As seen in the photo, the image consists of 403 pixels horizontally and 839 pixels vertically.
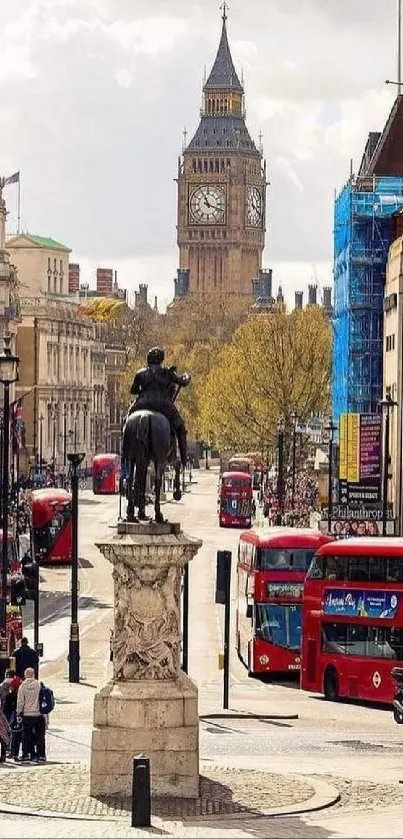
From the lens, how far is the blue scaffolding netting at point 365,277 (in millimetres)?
111750

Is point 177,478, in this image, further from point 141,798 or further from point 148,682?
point 141,798

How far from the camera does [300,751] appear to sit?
141 feet

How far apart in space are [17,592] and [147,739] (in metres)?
29.0

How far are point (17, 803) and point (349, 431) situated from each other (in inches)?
2713

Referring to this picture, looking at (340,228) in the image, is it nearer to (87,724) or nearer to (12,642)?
(12,642)

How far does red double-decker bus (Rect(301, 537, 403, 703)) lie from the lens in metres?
52.2

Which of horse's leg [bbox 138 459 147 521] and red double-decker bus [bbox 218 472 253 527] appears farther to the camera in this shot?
red double-decker bus [bbox 218 472 253 527]

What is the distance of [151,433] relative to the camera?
1371 inches

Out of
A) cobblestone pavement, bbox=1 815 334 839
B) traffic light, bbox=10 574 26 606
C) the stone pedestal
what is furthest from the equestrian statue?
traffic light, bbox=10 574 26 606

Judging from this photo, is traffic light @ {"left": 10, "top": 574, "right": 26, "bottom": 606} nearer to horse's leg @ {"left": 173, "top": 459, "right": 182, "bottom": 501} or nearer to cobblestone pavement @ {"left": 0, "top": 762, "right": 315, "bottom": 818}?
cobblestone pavement @ {"left": 0, "top": 762, "right": 315, "bottom": 818}

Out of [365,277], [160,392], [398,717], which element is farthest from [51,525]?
[160,392]

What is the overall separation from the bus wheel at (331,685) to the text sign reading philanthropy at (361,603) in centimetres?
152

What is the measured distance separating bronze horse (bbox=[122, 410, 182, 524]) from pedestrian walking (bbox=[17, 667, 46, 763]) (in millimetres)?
4681

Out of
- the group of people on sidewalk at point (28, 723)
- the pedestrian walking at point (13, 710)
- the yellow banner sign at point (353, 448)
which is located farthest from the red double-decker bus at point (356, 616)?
the yellow banner sign at point (353, 448)
